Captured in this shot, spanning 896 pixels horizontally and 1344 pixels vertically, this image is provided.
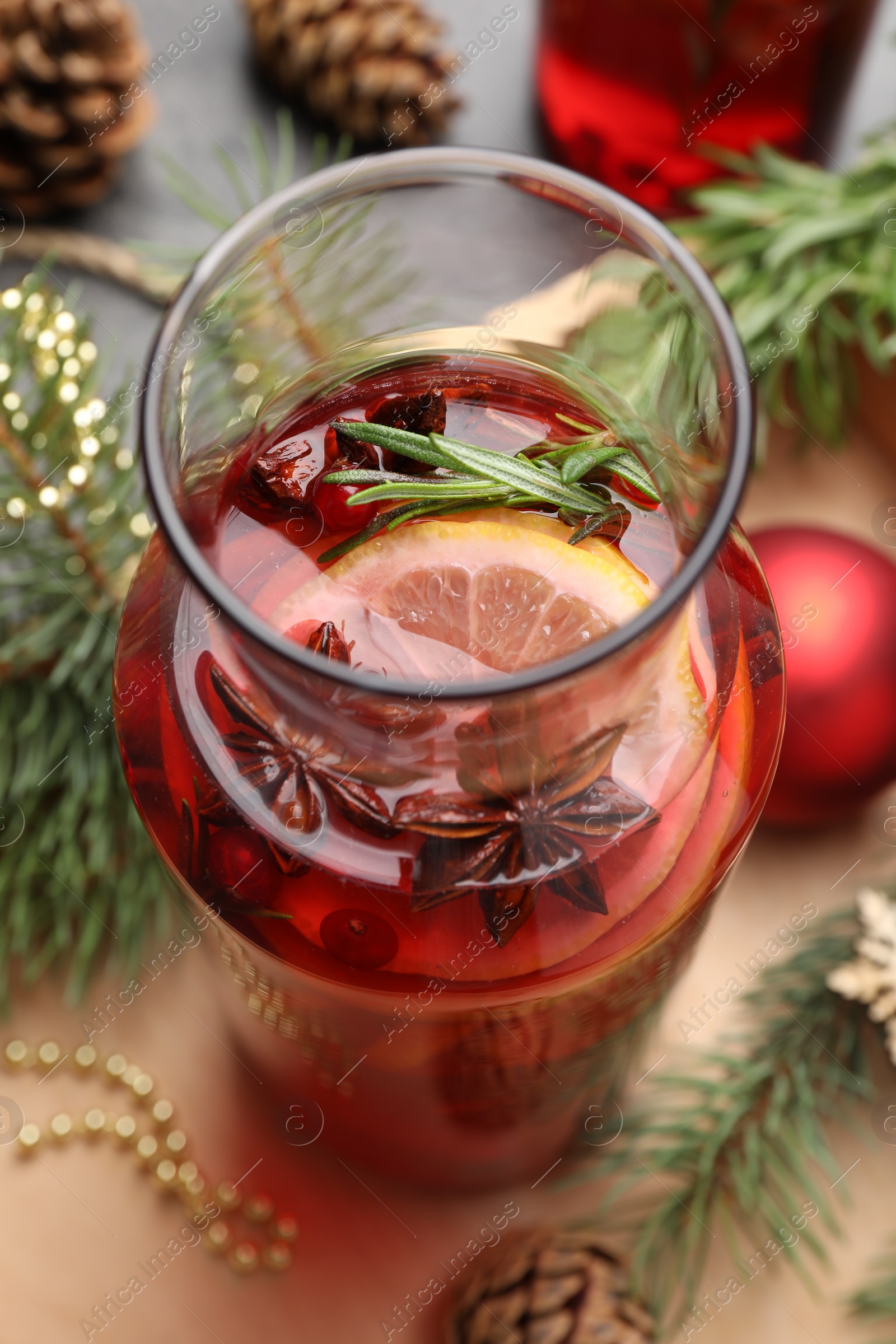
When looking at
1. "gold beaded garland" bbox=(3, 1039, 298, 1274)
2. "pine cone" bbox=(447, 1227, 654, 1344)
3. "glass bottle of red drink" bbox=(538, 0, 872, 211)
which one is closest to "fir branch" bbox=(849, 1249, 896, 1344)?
"pine cone" bbox=(447, 1227, 654, 1344)

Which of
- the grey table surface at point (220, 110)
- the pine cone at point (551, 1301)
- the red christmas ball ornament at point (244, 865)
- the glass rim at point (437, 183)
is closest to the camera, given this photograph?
the glass rim at point (437, 183)

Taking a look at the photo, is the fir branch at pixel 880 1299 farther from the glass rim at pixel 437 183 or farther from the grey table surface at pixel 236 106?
the grey table surface at pixel 236 106

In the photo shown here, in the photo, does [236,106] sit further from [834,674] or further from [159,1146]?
[159,1146]

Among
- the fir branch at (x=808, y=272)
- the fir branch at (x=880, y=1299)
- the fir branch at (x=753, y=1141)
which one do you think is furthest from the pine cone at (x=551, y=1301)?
the fir branch at (x=808, y=272)

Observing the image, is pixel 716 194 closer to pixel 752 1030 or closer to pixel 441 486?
pixel 441 486

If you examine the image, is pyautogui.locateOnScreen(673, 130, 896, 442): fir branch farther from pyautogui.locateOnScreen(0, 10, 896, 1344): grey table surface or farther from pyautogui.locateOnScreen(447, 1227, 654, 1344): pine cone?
pyautogui.locateOnScreen(447, 1227, 654, 1344): pine cone

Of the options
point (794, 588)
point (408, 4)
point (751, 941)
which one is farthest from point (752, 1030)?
point (408, 4)
